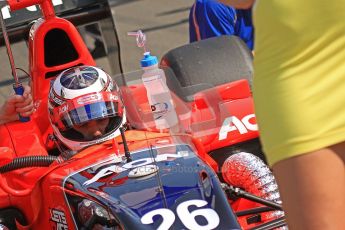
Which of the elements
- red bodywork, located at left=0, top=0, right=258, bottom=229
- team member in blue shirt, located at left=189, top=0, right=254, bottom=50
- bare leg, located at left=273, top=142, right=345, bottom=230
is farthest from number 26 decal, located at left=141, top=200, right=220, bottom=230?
team member in blue shirt, located at left=189, top=0, right=254, bottom=50

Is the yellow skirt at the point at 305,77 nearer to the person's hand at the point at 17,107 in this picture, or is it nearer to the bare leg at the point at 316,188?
the bare leg at the point at 316,188

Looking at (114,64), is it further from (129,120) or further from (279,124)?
(279,124)

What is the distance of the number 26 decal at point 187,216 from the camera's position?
8.26 ft

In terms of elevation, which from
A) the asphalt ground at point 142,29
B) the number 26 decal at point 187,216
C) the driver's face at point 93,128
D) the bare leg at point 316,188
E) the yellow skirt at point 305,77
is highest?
the yellow skirt at point 305,77

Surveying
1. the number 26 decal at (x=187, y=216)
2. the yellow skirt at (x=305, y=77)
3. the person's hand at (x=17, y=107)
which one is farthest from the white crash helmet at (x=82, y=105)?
the yellow skirt at (x=305, y=77)

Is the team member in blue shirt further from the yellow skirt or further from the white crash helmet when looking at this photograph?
the yellow skirt

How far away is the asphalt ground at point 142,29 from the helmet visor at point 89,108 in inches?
144

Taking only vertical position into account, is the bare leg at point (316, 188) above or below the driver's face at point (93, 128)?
above

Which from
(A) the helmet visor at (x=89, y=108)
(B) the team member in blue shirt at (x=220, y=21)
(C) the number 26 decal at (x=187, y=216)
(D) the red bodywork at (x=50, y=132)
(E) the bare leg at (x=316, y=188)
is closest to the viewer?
(E) the bare leg at (x=316, y=188)

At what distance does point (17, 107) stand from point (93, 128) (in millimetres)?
546

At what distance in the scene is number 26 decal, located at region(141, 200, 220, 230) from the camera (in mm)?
2518

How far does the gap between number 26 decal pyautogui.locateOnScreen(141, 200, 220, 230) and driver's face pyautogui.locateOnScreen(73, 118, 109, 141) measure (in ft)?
2.63

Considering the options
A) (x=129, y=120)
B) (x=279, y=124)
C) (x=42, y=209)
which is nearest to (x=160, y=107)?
(x=129, y=120)

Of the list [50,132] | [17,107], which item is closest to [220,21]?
[50,132]
